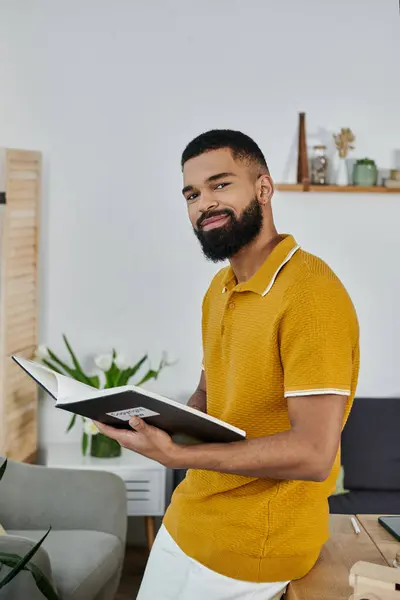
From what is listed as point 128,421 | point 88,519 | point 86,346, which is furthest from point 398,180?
point 128,421

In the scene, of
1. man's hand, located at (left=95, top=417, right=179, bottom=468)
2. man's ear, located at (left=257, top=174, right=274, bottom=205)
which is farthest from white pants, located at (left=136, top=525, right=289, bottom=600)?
man's ear, located at (left=257, top=174, right=274, bottom=205)

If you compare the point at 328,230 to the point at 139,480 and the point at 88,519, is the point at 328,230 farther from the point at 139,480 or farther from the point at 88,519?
the point at 88,519

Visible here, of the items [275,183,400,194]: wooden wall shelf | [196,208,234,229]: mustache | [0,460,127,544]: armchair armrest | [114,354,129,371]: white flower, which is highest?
[275,183,400,194]: wooden wall shelf

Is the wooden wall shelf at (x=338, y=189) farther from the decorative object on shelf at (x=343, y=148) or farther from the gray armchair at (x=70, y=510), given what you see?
the gray armchair at (x=70, y=510)

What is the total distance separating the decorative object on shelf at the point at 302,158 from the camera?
397cm

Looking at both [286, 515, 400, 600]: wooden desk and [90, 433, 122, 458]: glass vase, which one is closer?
[286, 515, 400, 600]: wooden desk

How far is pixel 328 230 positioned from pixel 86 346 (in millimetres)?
1206

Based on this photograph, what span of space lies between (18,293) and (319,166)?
140 centimetres

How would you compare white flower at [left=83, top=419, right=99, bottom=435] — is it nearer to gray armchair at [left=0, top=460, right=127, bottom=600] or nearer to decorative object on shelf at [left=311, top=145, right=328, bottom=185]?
gray armchair at [left=0, top=460, right=127, bottom=600]

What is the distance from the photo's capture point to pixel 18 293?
12.4ft

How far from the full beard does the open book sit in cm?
35

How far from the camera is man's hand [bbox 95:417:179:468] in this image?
1.46 metres

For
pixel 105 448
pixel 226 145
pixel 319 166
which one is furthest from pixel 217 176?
pixel 319 166

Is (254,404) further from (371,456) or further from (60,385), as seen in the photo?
(371,456)
